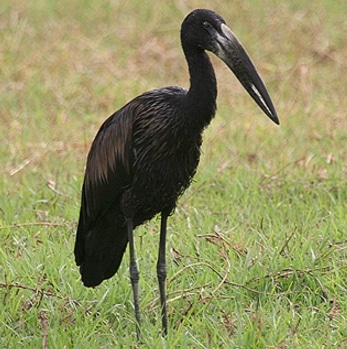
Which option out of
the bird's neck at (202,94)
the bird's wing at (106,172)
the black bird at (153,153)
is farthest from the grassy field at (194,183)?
the bird's neck at (202,94)

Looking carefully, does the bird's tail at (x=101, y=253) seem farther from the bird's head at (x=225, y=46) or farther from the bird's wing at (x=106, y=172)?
the bird's head at (x=225, y=46)

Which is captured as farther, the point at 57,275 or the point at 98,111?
the point at 98,111

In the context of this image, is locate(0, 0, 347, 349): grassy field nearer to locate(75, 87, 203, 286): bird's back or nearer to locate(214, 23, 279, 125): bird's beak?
locate(75, 87, 203, 286): bird's back

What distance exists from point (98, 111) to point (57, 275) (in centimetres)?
386

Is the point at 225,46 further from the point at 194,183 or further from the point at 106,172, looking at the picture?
the point at 194,183

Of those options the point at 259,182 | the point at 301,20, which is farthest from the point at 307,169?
the point at 301,20

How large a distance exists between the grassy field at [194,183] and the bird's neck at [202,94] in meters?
1.00

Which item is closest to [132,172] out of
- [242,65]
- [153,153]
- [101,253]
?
[153,153]

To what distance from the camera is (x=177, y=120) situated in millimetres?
5203

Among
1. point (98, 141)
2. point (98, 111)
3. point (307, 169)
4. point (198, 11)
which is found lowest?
point (98, 111)

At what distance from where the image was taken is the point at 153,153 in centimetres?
525

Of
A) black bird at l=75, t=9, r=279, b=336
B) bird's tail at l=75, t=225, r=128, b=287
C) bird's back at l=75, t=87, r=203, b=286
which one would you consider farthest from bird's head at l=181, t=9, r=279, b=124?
bird's tail at l=75, t=225, r=128, b=287

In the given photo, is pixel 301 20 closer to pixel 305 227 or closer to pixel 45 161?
pixel 45 161

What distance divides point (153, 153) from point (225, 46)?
0.64 m
